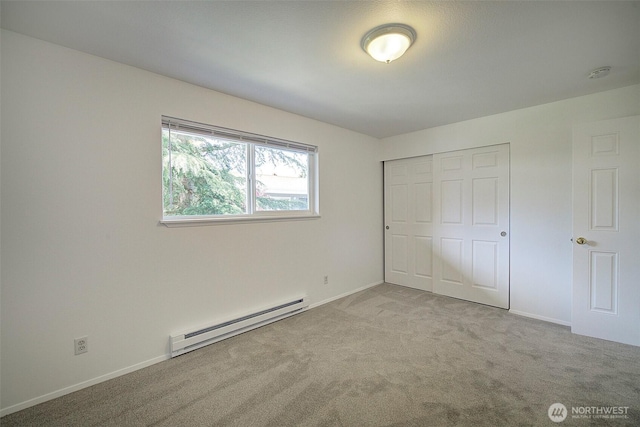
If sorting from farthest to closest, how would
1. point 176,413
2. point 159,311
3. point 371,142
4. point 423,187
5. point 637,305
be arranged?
point 371,142, point 423,187, point 637,305, point 159,311, point 176,413

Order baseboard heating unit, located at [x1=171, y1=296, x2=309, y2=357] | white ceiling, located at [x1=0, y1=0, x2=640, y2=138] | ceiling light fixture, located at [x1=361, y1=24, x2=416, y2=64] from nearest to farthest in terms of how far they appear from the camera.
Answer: white ceiling, located at [x1=0, y1=0, x2=640, y2=138] → ceiling light fixture, located at [x1=361, y1=24, x2=416, y2=64] → baseboard heating unit, located at [x1=171, y1=296, x2=309, y2=357]

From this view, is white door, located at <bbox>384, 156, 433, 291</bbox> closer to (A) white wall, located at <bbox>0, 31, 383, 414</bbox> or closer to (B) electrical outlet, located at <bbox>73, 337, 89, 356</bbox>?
(A) white wall, located at <bbox>0, 31, 383, 414</bbox>

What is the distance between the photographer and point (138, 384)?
1.93m

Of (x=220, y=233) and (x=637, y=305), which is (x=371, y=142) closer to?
(x=220, y=233)

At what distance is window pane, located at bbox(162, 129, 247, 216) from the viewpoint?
91.9 inches

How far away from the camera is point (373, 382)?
1.92 m

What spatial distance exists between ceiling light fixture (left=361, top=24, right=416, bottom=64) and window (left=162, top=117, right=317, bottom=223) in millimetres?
1531

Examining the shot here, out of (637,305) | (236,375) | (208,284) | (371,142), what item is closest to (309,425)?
(236,375)

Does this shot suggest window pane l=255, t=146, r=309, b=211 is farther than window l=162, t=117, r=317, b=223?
Yes

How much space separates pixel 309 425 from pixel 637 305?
3046mm

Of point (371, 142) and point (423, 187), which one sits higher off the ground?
point (371, 142)

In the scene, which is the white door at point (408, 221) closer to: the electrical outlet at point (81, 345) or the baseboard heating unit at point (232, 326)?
the baseboard heating unit at point (232, 326)

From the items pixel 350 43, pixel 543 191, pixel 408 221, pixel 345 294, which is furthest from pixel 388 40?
pixel 345 294
